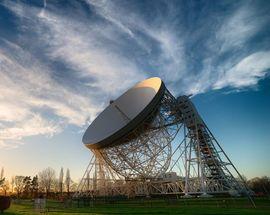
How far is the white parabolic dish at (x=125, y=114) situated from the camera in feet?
101

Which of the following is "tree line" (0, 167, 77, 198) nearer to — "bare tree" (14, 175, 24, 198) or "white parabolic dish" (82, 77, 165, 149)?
"bare tree" (14, 175, 24, 198)

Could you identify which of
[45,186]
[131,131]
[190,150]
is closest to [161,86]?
[131,131]

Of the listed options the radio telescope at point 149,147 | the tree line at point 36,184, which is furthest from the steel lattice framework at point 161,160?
the tree line at point 36,184

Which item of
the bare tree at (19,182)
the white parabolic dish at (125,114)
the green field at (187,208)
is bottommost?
the green field at (187,208)

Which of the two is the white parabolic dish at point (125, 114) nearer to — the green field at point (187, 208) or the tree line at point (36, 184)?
the green field at point (187, 208)

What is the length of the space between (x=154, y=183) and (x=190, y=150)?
6.80m

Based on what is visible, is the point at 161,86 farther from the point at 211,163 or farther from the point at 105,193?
the point at 105,193

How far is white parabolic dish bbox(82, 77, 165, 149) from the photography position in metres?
30.7

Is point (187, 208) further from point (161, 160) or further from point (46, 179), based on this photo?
point (46, 179)

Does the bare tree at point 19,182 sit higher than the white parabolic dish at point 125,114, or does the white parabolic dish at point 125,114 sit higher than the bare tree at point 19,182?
the white parabolic dish at point 125,114

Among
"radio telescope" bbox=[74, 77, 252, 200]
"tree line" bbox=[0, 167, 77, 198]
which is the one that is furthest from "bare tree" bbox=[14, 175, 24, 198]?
"radio telescope" bbox=[74, 77, 252, 200]

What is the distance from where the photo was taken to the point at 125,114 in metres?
33.9

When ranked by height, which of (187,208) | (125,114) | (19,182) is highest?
(125,114)

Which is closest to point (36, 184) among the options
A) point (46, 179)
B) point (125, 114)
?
point (46, 179)
